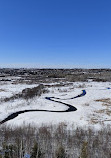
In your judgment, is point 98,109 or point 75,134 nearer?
point 75,134

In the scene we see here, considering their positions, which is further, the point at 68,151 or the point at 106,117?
the point at 106,117

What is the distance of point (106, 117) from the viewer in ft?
41.1

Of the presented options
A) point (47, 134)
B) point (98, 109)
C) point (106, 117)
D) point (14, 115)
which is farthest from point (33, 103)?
point (47, 134)

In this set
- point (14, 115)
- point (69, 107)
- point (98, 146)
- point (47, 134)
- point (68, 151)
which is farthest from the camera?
point (69, 107)

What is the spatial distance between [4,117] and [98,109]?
8.70 meters

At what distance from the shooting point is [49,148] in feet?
22.4

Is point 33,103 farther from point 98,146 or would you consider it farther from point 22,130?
point 98,146

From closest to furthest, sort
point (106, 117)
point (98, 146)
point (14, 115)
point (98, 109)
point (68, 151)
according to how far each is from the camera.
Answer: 1. point (68, 151)
2. point (98, 146)
3. point (106, 117)
4. point (14, 115)
5. point (98, 109)

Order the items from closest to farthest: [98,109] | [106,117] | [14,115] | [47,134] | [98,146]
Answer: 1. [98,146]
2. [47,134]
3. [106,117]
4. [14,115]
5. [98,109]

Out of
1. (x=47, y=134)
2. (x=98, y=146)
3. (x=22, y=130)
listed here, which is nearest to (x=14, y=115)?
(x=22, y=130)

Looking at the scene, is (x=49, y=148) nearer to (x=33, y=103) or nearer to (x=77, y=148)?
(x=77, y=148)

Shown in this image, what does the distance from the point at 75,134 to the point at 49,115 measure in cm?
479

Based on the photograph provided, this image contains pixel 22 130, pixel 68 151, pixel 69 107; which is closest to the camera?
pixel 68 151

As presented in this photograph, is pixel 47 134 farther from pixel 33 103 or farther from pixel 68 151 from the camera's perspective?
pixel 33 103
